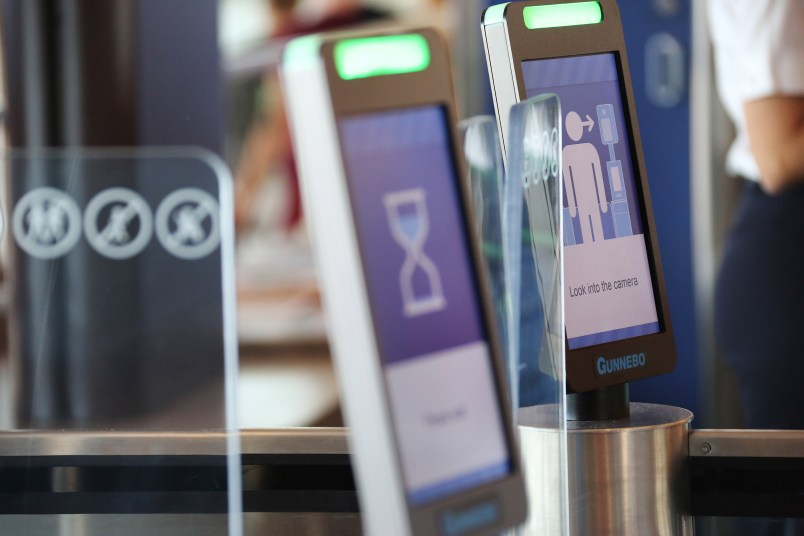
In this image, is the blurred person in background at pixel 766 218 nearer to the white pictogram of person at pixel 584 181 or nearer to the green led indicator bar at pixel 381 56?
the white pictogram of person at pixel 584 181

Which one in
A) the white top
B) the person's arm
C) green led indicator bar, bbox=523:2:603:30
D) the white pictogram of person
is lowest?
the white pictogram of person

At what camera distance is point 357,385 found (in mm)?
457

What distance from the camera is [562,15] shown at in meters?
0.72

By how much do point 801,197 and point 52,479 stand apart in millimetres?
1226

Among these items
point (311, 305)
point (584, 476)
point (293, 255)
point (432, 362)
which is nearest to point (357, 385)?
point (432, 362)

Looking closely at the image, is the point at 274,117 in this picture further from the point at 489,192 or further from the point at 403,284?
the point at 403,284

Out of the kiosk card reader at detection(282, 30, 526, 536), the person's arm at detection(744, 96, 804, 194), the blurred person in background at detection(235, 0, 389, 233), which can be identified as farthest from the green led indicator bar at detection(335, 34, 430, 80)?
the blurred person in background at detection(235, 0, 389, 233)

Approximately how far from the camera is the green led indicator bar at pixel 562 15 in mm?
690

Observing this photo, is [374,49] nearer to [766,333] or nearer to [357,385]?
[357,385]

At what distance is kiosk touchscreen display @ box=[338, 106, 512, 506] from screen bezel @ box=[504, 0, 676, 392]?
0.61ft

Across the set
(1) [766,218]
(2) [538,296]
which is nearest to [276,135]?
(1) [766,218]

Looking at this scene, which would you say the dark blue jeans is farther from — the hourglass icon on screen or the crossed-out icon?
the hourglass icon on screen

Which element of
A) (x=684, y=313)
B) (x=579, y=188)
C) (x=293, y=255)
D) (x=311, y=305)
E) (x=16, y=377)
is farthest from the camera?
(x=293, y=255)

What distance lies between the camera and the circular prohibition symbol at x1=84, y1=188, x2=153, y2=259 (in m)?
0.83
